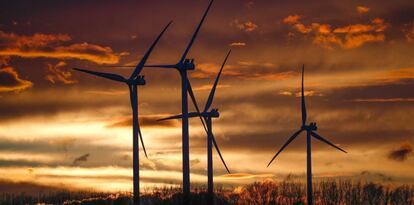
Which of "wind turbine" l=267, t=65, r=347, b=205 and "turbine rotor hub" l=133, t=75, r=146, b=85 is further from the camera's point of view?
"wind turbine" l=267, t=65, r=347, b=205

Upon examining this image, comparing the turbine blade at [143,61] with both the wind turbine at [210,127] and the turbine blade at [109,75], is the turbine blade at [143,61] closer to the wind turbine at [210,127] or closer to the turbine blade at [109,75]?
the turbine blade at [109,75]

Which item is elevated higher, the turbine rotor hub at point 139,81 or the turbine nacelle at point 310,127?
the turbine rotor hub at point 139,81

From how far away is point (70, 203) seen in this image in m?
150

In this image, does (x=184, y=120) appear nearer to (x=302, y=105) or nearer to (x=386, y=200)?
(x=302, y=105)

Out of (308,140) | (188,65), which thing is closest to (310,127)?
(308,140)

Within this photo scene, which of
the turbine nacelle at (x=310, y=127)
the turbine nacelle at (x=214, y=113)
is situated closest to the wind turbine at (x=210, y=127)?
the turbine nacelle at (x=214, y=113)

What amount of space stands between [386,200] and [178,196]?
127 feet

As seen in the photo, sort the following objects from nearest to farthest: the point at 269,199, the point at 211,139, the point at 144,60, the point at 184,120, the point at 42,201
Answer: the point at 184,120 < the point at 144,60 < the point at 211,139 < the point at 269,199 < the point at 42,201

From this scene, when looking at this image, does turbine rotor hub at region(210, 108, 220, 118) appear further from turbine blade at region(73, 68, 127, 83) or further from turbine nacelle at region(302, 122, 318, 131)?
turbine blade at region(73, 68, 127, 83)

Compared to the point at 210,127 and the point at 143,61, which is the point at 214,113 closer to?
the point at 210,127

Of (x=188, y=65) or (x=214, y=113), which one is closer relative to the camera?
(x=188, y=65)

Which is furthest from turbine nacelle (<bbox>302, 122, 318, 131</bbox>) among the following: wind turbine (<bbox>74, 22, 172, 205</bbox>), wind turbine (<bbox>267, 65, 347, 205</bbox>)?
wind turbine (<bbox>74, 22, 172, 205</bbox>)

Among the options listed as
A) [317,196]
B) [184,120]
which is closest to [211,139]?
[184,120]

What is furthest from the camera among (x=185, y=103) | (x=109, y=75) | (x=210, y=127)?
(x=210, y=127)
